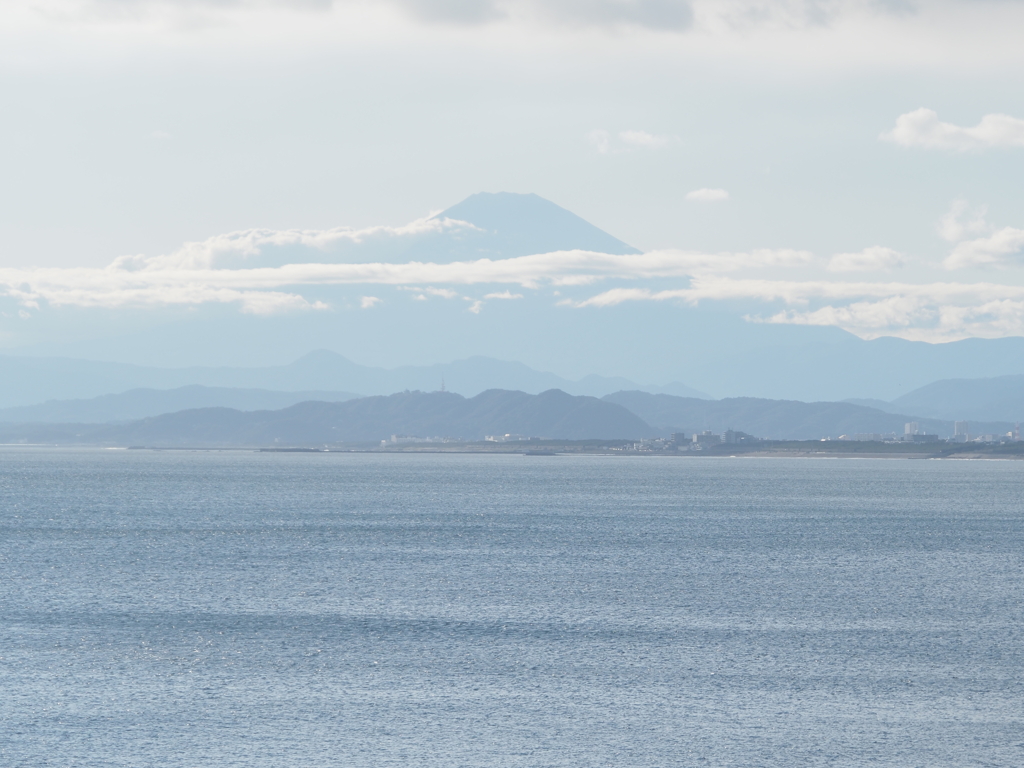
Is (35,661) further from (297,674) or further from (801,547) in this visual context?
(801,547)

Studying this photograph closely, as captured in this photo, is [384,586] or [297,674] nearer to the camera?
[297,674]

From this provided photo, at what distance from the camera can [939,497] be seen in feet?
635

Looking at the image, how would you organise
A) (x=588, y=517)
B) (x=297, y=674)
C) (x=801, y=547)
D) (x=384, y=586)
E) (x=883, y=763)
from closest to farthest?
(x=883, y=763) < (x=297, y=674) < (x=384, y=586) < (x=801, y=547) < (x=588, y=517)

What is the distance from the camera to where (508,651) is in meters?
54.1

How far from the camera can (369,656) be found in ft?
173

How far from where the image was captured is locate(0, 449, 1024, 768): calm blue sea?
3866 cm

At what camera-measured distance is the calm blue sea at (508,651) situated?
38.7 meters

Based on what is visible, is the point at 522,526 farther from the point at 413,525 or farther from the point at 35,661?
the point at 35,661

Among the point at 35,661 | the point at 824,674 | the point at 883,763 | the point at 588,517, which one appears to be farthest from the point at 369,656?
the point at 588,517

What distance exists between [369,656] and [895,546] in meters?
69.5

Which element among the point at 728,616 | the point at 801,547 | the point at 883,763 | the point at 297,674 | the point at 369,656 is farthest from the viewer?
the point at 801,547

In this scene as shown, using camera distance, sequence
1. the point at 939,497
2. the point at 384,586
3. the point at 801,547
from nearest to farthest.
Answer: the point at 384,586 < the point at 801,547 < the point at 939,497

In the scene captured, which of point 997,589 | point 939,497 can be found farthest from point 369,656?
point 939,497

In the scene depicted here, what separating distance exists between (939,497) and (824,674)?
154 m
